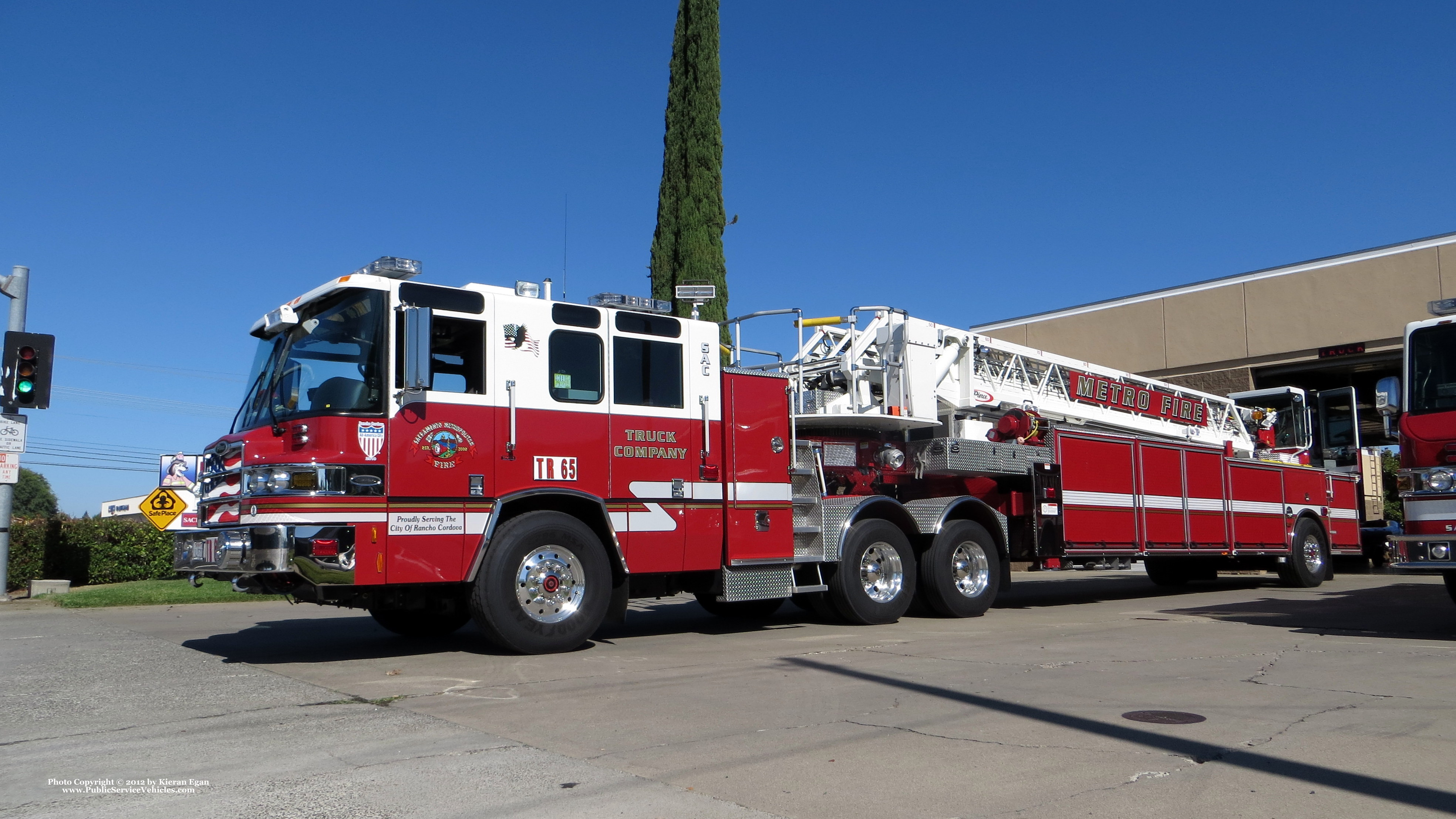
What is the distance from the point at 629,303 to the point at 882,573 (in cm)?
415

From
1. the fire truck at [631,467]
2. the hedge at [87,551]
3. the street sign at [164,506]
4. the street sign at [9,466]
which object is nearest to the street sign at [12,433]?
the street sign at [9,466]

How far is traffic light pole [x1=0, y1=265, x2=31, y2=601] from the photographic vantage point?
1761cm

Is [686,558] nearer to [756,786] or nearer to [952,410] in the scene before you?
[952,410]

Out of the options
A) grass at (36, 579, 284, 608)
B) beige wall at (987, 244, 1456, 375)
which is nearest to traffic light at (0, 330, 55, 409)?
grass at (36, 579, 284, 608)

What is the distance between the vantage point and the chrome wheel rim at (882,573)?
11391 millimetres

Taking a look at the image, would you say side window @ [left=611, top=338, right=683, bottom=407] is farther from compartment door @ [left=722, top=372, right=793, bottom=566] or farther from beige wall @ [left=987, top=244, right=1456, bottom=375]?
beige wall @ [left=987, top=244, right=1456, bottom=375]

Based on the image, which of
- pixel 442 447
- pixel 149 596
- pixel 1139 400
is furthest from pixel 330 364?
pixel 1139 400

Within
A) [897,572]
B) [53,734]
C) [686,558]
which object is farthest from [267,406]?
[897,572]

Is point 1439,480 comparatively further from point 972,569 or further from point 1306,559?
point 1306,559

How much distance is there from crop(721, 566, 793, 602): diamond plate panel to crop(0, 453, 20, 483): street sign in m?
13.7

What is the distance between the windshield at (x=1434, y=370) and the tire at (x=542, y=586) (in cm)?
772

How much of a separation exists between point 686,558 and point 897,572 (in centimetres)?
289

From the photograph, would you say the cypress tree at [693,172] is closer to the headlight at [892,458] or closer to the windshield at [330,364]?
the headlight at [892,458]

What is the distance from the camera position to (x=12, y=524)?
851 inches
